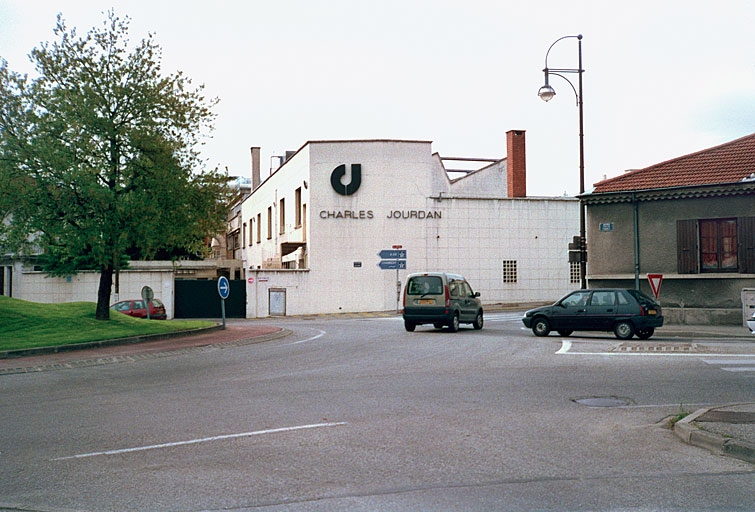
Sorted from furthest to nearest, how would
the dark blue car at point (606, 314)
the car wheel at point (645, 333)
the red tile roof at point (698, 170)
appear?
the red tile roof at point (698, 170) < the car wheel at point (645, 333) < the dark blue car at point (606, 314)

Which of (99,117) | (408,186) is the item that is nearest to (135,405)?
(99,117)

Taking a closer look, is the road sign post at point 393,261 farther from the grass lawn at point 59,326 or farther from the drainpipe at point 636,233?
the drainpipe at point 636,233

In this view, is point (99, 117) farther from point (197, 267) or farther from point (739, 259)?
point (197, 267)

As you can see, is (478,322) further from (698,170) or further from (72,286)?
(72,286)

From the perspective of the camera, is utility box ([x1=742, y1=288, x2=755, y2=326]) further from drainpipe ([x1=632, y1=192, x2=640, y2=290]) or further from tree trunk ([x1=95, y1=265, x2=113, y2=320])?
tree trunk ([x1=95, y1=265, x2=113, y2=320])

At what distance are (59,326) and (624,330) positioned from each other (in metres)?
16.0

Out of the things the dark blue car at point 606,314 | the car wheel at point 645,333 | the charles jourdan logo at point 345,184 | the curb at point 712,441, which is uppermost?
the charles jourdan logo at point 345,184

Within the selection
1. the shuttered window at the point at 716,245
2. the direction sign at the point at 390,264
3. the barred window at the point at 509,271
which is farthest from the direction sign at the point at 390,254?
the shuttered window at the point at 716,245

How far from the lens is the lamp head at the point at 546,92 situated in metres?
24.3

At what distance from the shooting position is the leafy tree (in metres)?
23.2

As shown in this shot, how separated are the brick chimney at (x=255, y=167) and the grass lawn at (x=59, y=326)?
1684 inches

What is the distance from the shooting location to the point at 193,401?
11.2m

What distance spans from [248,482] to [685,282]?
71.4 feet

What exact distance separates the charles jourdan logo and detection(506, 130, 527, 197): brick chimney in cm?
968
